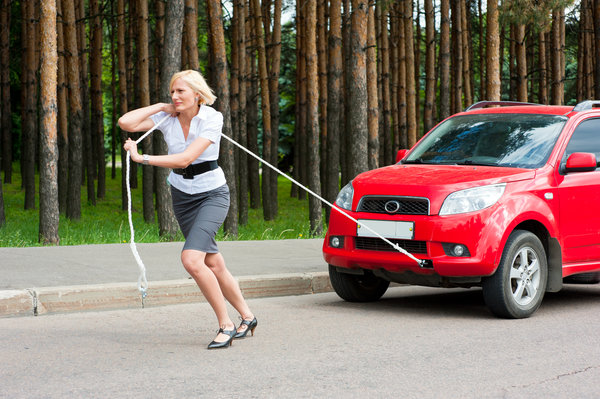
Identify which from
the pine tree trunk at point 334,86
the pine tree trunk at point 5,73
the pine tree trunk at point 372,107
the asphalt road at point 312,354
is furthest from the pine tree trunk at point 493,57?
the pine tree trunk at point 5,73

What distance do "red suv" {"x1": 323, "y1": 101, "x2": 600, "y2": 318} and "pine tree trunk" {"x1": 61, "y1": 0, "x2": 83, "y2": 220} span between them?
12831 millimetres

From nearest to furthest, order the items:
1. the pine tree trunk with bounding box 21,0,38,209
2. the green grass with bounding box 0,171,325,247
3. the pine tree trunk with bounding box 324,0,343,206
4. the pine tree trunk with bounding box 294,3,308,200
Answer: the green grass with bounding box 0,171,325,247 < the pine tree trunk with bounding box 324,0,343,206 < the pine tree trunk with bounding box 21,0,38,209 < the pine tree trunk with bounding box 294,3,308,200

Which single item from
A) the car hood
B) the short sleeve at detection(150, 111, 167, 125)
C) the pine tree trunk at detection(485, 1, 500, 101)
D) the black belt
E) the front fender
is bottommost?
the front fender

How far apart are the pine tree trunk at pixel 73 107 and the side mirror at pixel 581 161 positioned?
1421 cm

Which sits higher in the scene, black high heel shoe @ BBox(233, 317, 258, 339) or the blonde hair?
the blonde hair

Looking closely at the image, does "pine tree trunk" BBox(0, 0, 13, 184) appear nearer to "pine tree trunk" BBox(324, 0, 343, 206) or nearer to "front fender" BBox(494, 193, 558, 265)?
"pine tree trunk" BBox(324, 0, 343, 206)

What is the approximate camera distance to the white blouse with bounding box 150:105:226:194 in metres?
6.11

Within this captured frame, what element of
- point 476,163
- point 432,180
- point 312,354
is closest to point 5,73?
point 476,163

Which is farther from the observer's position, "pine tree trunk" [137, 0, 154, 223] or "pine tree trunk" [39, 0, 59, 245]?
"pine tree trunk" [137, 0, 154, 223]

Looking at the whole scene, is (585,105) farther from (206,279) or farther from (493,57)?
(493,57)

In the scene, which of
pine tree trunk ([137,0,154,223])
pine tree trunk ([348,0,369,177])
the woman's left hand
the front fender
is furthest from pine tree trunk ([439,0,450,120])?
the woman's left hand

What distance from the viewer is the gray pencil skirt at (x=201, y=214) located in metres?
6.15

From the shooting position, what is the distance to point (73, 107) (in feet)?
65.6

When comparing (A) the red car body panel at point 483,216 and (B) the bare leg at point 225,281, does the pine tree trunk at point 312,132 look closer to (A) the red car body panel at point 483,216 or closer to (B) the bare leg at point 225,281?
(A) the red car body panel at point 483,216
